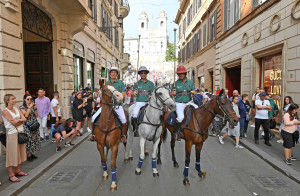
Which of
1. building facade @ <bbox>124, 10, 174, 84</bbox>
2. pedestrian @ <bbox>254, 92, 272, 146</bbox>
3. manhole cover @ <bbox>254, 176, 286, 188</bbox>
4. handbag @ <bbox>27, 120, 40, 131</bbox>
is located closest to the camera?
manhole cover @ <bbox>254, 176, 286, 188</bbox>

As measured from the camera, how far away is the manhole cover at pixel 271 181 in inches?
172

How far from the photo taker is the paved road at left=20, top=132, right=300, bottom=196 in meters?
4.02

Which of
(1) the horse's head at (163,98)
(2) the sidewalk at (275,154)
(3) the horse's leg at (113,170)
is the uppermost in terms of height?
(1) the horse's head at (163,98)

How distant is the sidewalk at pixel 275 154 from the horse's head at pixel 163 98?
3479 mm

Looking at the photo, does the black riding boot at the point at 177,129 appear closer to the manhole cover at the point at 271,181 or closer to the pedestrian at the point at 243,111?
the manhole cover at the point at 271,181

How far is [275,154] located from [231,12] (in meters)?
10.5

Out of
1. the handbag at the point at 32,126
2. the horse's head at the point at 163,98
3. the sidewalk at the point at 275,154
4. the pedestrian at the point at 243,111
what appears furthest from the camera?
the pedestrian at the point at 243,111

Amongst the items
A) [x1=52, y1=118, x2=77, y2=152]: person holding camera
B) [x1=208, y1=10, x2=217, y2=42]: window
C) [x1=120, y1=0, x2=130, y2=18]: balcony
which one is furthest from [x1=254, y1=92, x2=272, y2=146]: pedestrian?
[x1=120, y1=0, x2=130, y2=18]: balcony

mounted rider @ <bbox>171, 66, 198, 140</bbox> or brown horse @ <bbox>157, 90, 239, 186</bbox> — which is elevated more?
mounted rider @ <bbox>171, 66, 198, 140</bbox>

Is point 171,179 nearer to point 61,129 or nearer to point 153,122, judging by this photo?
point 153,122

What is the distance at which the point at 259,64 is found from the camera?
10.9 metres

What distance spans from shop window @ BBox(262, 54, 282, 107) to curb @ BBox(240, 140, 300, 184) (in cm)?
370

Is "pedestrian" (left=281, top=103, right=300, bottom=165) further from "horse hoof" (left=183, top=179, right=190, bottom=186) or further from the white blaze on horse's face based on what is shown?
the white blaze on horse's face

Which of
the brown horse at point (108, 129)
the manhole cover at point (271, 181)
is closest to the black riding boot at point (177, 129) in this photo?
the brown horse at point (108, 129)
